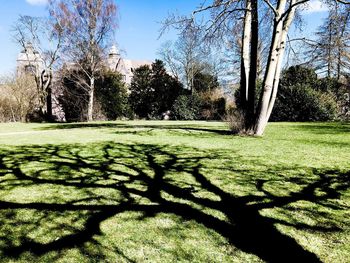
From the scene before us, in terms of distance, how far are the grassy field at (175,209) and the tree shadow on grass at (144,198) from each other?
0.01 m

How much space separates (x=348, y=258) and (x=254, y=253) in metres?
0.90

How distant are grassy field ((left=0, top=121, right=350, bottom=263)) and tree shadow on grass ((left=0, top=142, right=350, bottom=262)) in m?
0.01

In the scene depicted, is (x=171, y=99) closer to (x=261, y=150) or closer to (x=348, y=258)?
→ (x=261, y=150)

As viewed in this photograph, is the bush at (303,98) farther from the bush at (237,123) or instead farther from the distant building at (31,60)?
the distant building at (31,60)

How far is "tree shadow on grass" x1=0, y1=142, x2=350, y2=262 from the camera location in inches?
121

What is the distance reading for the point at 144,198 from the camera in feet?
14.2

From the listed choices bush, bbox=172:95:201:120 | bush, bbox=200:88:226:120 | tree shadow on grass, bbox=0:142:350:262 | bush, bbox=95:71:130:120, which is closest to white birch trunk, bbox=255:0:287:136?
tree shadow on grass, bbox=0:142:350:262

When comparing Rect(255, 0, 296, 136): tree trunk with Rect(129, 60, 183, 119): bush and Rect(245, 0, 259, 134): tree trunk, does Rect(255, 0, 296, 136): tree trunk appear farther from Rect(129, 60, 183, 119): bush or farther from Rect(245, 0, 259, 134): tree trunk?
Rect(129, 60, 183, 119): bush

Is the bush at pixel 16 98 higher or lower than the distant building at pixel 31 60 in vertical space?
lower

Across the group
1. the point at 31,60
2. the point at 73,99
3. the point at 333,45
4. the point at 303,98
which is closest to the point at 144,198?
the point at 333,45


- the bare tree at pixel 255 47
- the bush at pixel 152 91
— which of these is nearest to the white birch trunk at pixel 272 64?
the bare tree at pixel 255 47

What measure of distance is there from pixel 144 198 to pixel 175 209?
2.06 feet

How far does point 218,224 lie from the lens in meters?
3.49

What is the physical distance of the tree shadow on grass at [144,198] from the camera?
3.08 meters
